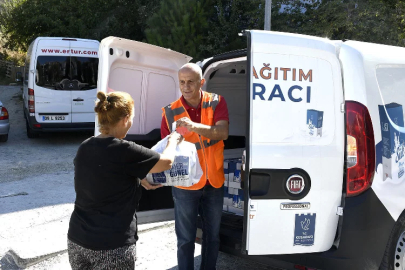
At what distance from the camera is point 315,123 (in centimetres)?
287

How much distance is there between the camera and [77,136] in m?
11.9

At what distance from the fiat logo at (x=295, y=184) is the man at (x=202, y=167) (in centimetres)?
61

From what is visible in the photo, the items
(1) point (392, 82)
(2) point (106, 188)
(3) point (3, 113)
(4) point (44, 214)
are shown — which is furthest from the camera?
(3) point (3, 113)

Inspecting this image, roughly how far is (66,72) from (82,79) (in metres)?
0.39

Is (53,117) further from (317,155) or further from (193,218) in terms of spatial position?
(317,155)

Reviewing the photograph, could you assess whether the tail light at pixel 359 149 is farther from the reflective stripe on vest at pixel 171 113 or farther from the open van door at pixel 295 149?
the reflective stripe on vest at pixel 171 113

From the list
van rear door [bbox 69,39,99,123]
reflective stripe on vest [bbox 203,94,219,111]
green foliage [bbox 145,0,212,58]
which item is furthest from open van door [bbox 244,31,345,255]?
green foliage [bbox 145,0,212,58]

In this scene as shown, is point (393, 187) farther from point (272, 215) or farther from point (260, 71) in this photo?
point (260, 71)

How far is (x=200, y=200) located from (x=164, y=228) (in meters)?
1.85

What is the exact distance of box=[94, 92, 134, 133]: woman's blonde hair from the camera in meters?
2.36

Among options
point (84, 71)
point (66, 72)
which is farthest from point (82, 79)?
point (66, 72)

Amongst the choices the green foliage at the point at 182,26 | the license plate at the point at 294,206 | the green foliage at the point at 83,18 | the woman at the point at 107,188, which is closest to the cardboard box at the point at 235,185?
the license plate at the point at 294,206

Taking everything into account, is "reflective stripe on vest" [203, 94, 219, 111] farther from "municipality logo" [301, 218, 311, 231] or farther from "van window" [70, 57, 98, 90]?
"van window" [70, 57, 98, 90]

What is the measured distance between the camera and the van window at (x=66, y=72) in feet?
33.9
